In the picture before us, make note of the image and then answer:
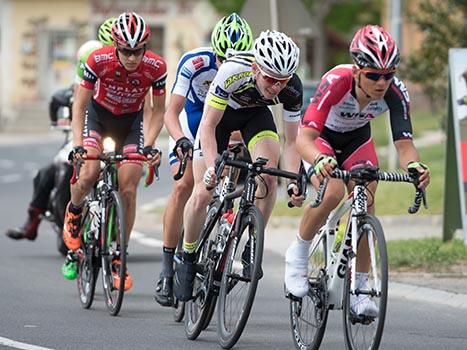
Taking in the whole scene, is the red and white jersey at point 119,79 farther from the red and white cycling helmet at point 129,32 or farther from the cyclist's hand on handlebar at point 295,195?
the cyclist's hand on handlebar at point 295,195

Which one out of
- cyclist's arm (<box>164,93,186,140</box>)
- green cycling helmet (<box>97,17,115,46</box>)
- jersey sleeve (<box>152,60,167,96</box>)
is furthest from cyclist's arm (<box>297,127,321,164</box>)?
green cycling helmet (<box>97,17,115,46</box>)

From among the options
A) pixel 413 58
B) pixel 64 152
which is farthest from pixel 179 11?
pixel 64 152

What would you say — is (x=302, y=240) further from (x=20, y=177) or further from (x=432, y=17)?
(x=20, y=177)

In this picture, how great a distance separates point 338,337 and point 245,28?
98.5 inches

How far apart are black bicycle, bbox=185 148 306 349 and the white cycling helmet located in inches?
21.8

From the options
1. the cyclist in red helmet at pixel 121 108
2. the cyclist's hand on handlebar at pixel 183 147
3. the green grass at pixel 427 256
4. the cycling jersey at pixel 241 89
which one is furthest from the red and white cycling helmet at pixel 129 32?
the green grass at pixel 427 256

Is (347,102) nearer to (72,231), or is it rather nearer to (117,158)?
(117,158)

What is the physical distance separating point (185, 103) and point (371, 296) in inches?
134

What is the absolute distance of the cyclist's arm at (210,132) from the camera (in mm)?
9438

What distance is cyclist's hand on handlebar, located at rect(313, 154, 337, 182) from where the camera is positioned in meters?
8.29

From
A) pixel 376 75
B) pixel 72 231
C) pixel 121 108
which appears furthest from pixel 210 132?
pixel 72 231

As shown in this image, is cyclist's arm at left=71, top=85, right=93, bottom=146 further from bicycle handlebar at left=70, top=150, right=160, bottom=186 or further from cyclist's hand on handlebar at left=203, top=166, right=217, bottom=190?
cyclist's hand on handlebar at left=203, top=166, right=217, bottom=190

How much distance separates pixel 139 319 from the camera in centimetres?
1052

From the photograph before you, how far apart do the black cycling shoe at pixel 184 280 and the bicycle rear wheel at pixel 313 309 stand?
3.30 ft
